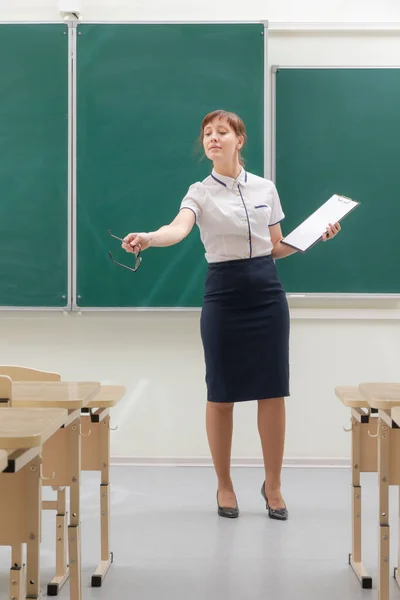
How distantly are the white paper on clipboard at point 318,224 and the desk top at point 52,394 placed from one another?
1107 mm

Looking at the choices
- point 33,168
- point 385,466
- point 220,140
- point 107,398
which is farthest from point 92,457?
point 33,168

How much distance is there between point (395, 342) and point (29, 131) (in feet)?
7.63

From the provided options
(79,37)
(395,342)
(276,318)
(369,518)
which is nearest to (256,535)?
(369,518)

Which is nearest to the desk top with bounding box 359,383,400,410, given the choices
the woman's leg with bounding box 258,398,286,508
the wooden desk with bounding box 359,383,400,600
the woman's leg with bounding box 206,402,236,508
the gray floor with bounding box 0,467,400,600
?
the wooden desk with bounding box 359,383,400,600

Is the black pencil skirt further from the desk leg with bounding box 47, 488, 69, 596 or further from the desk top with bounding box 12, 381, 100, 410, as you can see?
the desk top with bounding box 12, 381, 100, 410

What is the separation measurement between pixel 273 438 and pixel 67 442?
1.37m

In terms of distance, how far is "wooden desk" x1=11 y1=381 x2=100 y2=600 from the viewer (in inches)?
79.4

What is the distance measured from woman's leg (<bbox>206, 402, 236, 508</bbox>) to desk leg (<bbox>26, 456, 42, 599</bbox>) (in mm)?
1714

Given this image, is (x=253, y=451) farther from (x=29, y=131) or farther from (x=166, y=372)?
(x=29, y=131)

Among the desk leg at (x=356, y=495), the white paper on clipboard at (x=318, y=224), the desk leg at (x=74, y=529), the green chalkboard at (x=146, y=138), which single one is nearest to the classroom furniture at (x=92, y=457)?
the desk leg at (x=74, y=529)

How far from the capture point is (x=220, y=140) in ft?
10.4

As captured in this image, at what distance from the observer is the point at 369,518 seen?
10.7 ft

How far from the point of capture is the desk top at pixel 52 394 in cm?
200

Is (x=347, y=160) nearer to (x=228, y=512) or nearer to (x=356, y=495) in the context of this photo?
(x=228, y=512)
